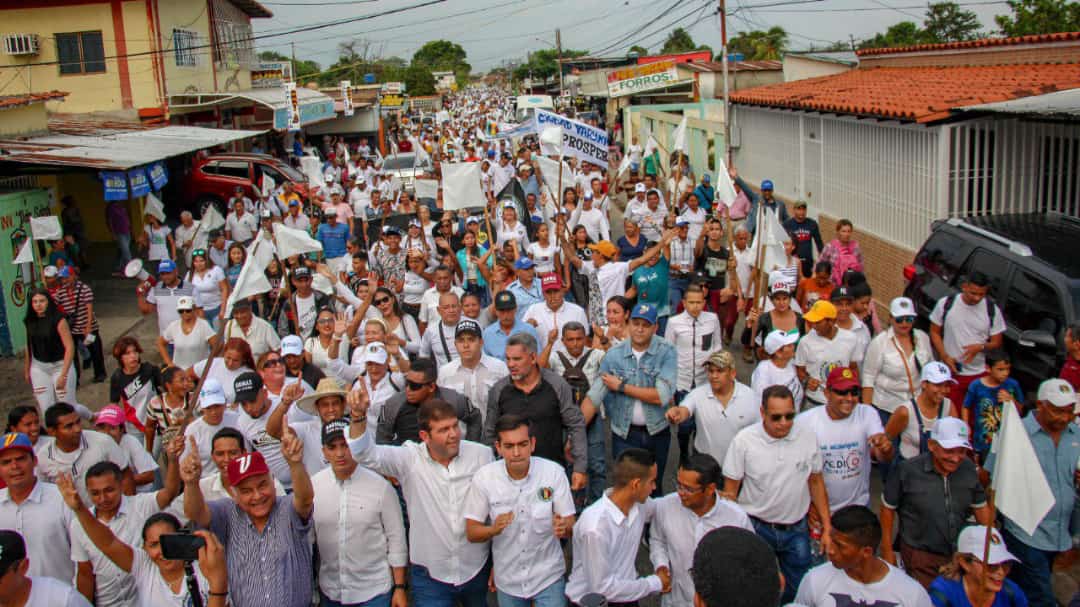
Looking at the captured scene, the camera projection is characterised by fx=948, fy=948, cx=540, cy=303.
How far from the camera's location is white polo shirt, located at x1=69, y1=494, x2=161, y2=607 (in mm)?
4734

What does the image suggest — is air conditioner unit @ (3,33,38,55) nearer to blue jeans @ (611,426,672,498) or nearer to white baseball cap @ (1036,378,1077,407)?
blue jeans @ (611,426,672,498)

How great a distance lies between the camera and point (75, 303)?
1057 centimetres

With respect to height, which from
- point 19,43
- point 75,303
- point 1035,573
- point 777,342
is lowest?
point 1035,573

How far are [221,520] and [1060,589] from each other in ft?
16.8

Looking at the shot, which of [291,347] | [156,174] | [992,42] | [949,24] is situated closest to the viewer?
[291,347]

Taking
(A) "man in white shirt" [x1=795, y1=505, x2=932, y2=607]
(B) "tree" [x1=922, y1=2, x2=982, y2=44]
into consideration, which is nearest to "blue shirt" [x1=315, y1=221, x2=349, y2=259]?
(A) "man in white shirt" [x1=795, y1=505, x2=932, y2=607]

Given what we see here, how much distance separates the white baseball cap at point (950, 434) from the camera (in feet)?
16.1

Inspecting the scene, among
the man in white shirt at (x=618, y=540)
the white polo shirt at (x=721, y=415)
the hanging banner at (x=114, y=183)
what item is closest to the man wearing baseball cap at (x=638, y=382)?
the white polo shirt at (x=721, y=415)

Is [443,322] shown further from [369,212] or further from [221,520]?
[369,212]

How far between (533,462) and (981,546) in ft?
6.81

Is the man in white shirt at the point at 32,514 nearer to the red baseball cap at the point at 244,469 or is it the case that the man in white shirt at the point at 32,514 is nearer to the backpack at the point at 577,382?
the red baseball cap at the point at 244,469

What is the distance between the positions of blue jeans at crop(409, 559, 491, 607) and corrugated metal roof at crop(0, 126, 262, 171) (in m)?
12.1

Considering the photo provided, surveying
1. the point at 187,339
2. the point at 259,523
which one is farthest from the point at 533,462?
the point at 187,339

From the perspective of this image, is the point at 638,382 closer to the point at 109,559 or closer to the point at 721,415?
the point at 721,415
